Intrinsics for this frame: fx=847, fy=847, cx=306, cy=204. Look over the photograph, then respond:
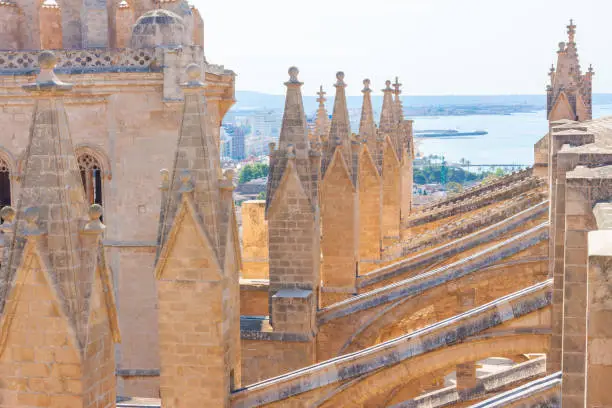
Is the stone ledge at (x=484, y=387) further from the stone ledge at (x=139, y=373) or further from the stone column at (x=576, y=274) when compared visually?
the stone ledge at (x=139, y=373)

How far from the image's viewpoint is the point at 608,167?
7.21 metres

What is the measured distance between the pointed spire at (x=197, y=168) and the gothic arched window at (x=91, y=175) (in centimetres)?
725

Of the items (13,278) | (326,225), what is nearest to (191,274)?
(13,278)

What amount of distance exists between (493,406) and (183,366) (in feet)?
11.9

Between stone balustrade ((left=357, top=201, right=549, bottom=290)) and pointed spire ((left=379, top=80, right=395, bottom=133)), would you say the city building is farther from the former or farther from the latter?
pointed spire ((left=379, top=80, right=395, bottom=133))

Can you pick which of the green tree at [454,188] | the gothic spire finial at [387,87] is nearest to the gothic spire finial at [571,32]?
the gothic spire finial at [387,87]

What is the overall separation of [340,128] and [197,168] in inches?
403

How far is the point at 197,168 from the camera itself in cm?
908

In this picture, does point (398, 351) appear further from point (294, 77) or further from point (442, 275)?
point (294, 77)

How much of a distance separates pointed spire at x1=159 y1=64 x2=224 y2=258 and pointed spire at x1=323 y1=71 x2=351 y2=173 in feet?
31.0

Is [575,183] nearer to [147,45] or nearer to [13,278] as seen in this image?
[13,278]

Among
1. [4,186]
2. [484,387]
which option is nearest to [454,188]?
[4,186]

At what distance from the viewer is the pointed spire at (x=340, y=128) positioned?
18.4m

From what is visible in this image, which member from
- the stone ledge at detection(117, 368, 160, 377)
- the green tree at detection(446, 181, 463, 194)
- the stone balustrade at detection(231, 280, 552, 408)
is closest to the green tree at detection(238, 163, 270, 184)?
the green tree at detection(446, 181, 463, 194)
